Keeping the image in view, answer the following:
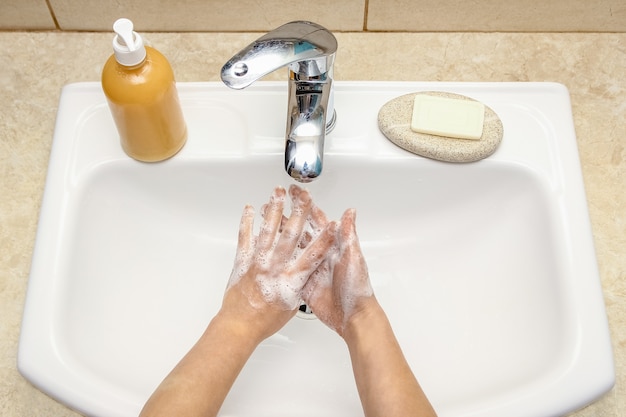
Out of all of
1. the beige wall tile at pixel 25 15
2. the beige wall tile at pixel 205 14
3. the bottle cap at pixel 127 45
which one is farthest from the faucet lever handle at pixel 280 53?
the beige wall tile at pixel 25 15

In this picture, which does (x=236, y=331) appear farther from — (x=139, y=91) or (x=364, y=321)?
(x=139, y=91)

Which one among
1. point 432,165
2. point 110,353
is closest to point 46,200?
point 110,353

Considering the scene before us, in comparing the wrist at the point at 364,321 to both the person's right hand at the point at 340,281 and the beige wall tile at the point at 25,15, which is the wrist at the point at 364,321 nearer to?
the person's right hand at the point at 340,281

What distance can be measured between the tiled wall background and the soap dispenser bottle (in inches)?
6.9

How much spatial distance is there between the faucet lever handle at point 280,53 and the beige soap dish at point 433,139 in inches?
6.2

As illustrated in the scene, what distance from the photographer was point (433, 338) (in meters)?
0.80

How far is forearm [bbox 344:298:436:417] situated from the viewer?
25.5 inches

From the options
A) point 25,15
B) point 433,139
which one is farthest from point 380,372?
point 25,15

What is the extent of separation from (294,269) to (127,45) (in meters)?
0.28

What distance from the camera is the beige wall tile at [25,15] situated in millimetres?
870

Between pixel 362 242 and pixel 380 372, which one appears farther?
pixel 362 242

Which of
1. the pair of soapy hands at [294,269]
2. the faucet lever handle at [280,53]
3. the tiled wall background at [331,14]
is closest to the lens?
the faucet lever handle at [280,53]

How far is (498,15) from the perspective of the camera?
0.87m

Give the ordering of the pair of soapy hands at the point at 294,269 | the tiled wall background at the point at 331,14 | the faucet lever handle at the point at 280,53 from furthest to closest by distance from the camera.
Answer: the tiled wall background at the point at 331,14, the pair of soapy hands at the point at 294,269, the faucet lever handle at the point at 280,53
